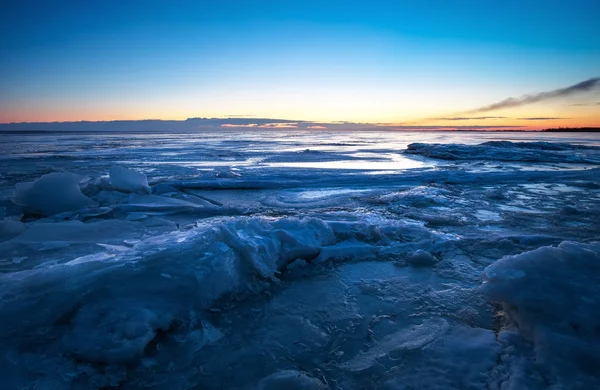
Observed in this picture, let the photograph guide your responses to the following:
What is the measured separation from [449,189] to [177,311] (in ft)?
21.0

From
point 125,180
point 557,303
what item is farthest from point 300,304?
point 125,180

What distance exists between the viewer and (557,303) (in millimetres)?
2025

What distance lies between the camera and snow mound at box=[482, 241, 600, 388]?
5.33ft

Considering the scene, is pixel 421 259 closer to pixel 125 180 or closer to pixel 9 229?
pixel 9 229

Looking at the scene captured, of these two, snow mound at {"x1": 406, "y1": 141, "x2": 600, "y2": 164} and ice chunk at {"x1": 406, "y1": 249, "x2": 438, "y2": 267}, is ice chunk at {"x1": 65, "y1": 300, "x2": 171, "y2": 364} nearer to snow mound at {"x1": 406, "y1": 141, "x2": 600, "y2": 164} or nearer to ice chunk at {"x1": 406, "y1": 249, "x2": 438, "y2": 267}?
ice chunk at {"x1": 406, "y1": 249, "x2": 438, "y2": 267}

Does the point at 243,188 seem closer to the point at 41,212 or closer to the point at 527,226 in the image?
the point at 41,212

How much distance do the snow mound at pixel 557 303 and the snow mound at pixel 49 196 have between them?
5258 mm

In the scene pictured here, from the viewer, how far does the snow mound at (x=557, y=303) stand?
1626 mm

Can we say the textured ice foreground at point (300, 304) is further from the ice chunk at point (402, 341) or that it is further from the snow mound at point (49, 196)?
the snow mound at point (49, 196)

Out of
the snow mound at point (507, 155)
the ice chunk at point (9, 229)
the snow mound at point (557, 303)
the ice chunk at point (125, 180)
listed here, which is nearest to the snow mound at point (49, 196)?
the ice chunk at point (125, 180)

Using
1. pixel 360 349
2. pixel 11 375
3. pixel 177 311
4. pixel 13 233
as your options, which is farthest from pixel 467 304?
pixel 13 233

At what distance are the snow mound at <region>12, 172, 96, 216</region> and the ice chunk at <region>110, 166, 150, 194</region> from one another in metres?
0.73

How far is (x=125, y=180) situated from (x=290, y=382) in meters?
4.95

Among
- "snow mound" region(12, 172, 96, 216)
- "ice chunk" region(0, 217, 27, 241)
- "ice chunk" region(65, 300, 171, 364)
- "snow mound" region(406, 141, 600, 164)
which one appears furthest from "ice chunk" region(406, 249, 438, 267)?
"snow mound" region(406, 141, 600, 164)
